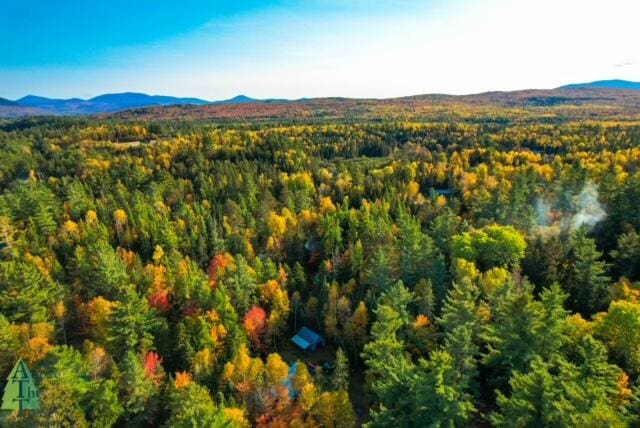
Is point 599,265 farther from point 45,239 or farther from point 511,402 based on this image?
point 45,239

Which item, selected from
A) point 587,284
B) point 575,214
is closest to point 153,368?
point 587,284

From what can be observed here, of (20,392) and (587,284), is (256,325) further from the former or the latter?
(587,284)

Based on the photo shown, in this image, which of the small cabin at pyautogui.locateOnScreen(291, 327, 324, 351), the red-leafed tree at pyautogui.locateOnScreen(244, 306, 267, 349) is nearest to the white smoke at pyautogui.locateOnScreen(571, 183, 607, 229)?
the small cabin at pyautogui.locateOnScreen(291, 327, 324, 351)

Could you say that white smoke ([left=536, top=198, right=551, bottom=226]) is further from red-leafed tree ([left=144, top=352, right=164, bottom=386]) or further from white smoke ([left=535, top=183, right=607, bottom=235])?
red-leafed tree ([left=144, top=352, right=164, bottom=386])

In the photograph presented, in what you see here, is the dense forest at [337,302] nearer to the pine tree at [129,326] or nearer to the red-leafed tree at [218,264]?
the pine tree at [129,326]

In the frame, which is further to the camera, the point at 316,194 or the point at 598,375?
the point at 316,194

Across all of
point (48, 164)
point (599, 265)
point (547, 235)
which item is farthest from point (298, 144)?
point (599, 265)

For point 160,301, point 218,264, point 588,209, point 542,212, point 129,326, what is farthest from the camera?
point 542,212
